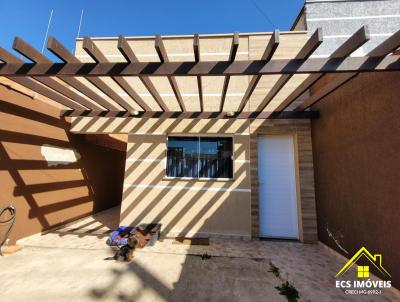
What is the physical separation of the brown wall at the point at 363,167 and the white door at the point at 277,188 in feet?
1.96

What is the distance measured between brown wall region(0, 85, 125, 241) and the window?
2.57 m

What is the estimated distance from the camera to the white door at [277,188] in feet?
14.0

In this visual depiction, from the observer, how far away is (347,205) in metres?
3.10

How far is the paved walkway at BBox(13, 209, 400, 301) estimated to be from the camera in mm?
2361

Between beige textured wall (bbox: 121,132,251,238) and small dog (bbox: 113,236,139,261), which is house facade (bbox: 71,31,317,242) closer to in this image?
beige textured wall (bbox: 121,132,251,238)

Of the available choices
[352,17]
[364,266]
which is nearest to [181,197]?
[364,266]

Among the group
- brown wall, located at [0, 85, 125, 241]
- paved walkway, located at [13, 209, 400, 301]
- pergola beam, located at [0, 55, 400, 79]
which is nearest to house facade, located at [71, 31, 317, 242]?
paved walkway, located at [13, 209, 400, 301]

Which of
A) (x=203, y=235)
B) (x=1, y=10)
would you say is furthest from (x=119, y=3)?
(x=203, y=235)

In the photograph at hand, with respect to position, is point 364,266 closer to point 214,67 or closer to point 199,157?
point 199,157

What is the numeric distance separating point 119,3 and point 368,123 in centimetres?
715

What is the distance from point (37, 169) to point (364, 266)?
6002mm

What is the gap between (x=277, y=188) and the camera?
4.37 metres

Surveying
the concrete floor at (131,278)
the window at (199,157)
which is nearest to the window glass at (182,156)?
the window at (199,157)

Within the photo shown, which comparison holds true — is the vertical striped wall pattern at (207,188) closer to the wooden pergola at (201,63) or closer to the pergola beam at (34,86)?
the pergola beam at (34,86)
